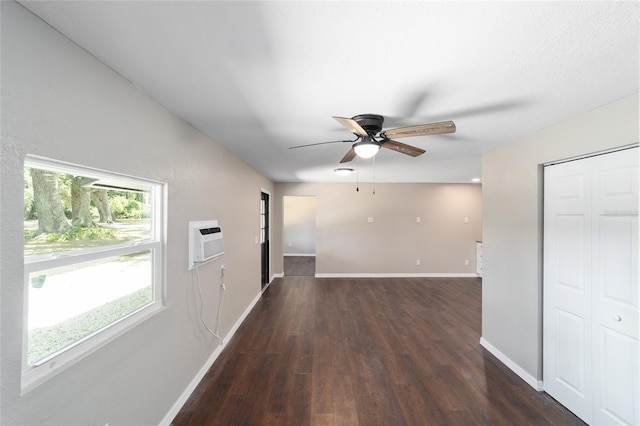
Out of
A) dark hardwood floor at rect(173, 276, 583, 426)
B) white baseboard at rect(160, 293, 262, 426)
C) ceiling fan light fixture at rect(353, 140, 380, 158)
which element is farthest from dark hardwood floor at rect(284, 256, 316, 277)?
ceiling fan light fixture at rect(353, 140, 380, 158)

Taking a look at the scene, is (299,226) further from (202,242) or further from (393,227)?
(202,242)

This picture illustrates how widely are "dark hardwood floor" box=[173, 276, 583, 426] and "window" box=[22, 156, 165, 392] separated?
1068 millimetres

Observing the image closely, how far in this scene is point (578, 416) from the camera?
6.41ft

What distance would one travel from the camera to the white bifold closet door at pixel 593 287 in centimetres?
167

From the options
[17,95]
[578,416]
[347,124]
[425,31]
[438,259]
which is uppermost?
[425,31]

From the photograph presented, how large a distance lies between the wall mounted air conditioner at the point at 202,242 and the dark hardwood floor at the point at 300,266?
4124mm

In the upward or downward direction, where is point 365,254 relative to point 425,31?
downward

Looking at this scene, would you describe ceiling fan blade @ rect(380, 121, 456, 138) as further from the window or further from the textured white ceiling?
the window

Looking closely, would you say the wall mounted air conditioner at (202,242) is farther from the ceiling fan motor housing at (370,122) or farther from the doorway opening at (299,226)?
the doorway opening at (299,226)

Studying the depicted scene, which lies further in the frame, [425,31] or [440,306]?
[440,306]

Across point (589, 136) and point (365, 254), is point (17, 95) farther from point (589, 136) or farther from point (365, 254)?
point (365, 254)

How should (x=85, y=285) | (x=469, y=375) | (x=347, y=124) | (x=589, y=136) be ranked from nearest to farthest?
(x=85, y=285), (x=347, y=124), (x=589, y=136), (x=469, y=375)

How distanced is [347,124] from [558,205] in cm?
196

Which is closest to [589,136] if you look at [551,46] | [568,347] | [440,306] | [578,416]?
[551,46]
